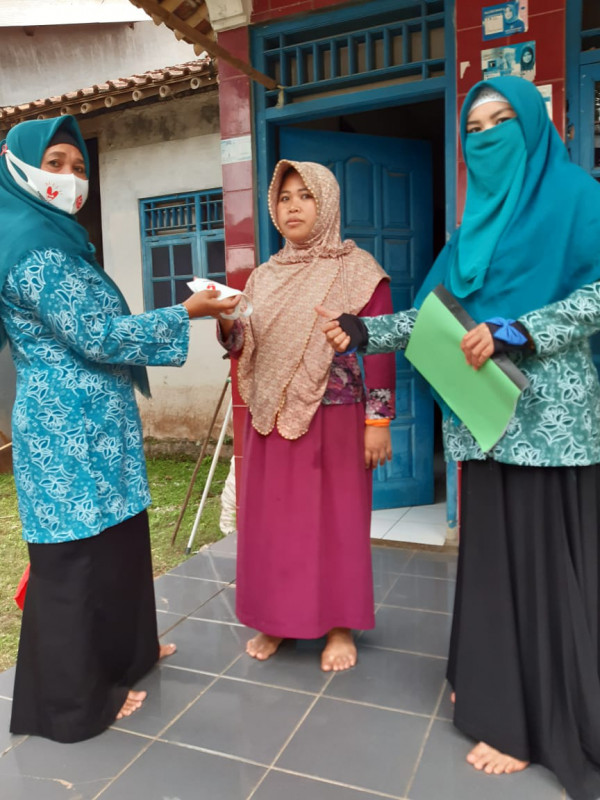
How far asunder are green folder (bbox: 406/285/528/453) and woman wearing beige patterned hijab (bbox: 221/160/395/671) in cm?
52

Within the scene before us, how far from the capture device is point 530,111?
1.57 metres

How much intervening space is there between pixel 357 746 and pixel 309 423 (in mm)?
978

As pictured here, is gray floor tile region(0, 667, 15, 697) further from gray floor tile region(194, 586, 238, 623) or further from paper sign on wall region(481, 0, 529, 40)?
paper sign on wall region(481, 0, 529, 40)

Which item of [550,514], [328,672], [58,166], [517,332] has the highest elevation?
[58,166]

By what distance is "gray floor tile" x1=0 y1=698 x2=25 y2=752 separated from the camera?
1.93 metres

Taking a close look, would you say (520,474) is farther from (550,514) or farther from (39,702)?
(39,702)

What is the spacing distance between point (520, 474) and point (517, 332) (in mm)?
379

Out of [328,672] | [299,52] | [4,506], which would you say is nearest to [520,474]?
[328,672]

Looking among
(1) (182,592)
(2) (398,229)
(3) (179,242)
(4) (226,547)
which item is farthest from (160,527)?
(3) (179,242)

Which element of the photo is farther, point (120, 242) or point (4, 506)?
point (120, 242)

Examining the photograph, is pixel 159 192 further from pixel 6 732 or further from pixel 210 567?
pixel 6 732

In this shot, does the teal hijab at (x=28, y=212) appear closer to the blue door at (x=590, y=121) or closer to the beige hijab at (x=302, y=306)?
the beige hijab at (x=302, y=306)

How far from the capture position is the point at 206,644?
8.29 feet

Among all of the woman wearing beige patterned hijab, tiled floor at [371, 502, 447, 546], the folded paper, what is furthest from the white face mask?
tiled floor at [371, 502, 447, 546]
